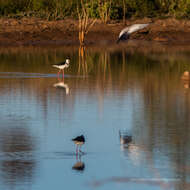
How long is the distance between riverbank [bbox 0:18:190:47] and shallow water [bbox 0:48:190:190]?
42.4 feet

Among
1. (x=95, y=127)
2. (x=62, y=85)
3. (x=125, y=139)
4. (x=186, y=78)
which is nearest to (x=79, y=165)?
(x=125, y=139)

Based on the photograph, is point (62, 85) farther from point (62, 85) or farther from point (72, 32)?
point (72, 32)

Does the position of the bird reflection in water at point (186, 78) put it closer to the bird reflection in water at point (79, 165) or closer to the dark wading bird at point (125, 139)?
the dark wading bird at point (125, 139)

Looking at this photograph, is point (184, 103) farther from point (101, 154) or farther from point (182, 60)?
point (182, 60)

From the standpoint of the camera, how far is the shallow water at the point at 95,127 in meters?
10.2

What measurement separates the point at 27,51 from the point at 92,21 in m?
7.32

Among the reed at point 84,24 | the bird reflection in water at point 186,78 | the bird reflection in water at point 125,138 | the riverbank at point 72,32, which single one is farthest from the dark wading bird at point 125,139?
the riverbank at point 72,32

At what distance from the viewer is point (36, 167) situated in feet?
35.2

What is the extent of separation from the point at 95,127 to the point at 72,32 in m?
25.7

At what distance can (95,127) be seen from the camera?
45.0 feet

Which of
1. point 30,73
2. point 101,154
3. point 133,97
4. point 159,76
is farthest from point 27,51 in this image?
point 101,154

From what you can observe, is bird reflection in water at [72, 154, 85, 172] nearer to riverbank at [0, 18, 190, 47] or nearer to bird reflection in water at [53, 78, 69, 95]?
bird reflection in water at [53, 78, 69, 95]

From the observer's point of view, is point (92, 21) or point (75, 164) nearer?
point (75, 164)

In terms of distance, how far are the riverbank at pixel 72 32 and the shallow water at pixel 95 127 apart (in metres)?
12.9
